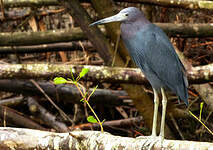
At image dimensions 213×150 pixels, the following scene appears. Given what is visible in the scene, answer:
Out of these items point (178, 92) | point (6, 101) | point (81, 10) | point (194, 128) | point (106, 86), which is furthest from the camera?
point (106, 86)

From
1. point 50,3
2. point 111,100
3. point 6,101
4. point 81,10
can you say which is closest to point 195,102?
point 111,100

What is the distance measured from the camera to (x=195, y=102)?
3.98 meters

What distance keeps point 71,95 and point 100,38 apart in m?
1.02

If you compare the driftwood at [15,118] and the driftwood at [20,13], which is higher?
the driftwood at [20,13]

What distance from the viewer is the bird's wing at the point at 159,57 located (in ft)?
8.22

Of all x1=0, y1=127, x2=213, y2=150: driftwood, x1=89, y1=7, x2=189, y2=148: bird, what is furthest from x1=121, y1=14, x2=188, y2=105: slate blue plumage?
x1=0, y1=127, x2=213, y2=150: driftwood

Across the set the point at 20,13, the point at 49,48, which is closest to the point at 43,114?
the point at 49,48

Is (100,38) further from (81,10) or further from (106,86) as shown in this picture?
(106,86)

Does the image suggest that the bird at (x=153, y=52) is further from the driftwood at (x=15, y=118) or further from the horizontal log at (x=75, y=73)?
the driftwood at (x=15, y=118)

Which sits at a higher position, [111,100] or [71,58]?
[71,58]

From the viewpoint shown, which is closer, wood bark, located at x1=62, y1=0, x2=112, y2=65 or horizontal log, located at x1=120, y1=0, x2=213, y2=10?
wood bark, located at x1=62, y1=0, x2=112, y2=65

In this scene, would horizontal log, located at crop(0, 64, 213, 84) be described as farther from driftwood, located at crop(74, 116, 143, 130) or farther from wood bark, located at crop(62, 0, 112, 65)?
driftwood, located at crop(74, 116, 143, 130)

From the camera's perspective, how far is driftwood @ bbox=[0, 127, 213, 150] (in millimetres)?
1682

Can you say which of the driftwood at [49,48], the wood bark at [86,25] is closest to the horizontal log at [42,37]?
the driftwood at [49,48]
